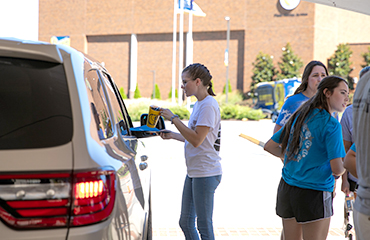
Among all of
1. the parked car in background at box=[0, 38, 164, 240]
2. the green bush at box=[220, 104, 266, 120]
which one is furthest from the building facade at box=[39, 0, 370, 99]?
the parked car in background at box=[0, 38, 164, 240]

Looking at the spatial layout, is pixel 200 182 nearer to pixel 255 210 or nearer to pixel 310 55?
pixel 255 210

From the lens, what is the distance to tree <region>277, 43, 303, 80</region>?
4853 cm

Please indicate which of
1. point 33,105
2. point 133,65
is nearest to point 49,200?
point 33,105

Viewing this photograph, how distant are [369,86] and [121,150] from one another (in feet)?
4.23

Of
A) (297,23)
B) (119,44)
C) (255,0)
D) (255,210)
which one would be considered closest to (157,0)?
(119,44)

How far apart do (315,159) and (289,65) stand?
47446 mm

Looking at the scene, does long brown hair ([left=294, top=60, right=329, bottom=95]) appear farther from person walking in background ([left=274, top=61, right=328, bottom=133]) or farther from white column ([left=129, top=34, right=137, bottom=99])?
white column ([left=129, top=34, right=137, bottom=99])

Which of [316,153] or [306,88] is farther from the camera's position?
[306,88]

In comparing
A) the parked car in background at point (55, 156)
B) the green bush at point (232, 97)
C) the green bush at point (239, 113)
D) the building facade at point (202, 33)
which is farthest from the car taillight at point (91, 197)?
the building facade at point (202, 33)

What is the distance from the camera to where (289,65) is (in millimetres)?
48969

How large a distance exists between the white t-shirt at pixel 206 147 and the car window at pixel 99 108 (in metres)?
1.18

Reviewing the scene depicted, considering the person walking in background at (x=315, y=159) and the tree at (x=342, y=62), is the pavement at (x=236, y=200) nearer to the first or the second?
the person walking in background at (x=315, y=159)

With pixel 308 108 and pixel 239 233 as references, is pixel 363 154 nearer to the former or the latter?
pixel 308 108

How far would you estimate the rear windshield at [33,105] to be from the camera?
184cm
